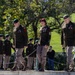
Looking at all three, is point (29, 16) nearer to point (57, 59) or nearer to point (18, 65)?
point (57, 59)

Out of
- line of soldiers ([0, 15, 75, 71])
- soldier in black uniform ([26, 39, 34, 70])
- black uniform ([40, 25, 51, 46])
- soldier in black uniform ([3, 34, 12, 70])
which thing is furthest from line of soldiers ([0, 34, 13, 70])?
black uniform ([40, 25, 51, 46])

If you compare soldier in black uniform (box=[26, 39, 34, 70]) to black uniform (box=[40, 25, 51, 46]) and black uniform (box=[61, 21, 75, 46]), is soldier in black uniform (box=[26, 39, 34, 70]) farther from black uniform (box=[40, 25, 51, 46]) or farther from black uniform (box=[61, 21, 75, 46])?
black uniform (box=[61, 21, 75, 46])

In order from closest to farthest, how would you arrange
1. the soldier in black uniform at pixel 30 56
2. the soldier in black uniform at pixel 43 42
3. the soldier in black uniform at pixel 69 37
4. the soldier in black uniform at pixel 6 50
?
the soldier in black uniform at pixel 69 37
the soldier in black uniform at pixel 43 42
the soldier in black uniform at pixel 6 50
the soldier in black uniform at pixel 30 56

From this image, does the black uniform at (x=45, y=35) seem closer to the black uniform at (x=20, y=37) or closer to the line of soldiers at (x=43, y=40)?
the line of soldiers at (x=43, y=40)

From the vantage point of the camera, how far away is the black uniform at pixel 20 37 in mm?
13711

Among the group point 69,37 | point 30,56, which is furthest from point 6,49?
point 69,37

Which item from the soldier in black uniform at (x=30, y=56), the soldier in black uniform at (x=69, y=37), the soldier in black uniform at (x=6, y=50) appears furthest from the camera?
the soldier in black uniform at (x=30, y=56)

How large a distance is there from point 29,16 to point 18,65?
9954 mm

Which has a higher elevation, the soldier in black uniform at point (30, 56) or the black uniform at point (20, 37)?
the black uniform at point (20, 37)

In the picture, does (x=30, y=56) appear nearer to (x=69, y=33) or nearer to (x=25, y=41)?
(x=25, y=41)

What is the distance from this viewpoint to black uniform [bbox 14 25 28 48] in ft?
45.0

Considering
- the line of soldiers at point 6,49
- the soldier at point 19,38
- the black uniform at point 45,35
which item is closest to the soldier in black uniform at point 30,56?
the line of soldiers at point 6,49

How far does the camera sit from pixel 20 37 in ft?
45.0

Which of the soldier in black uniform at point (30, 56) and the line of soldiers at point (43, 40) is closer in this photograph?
the line of soldiers at point (43, 40)
